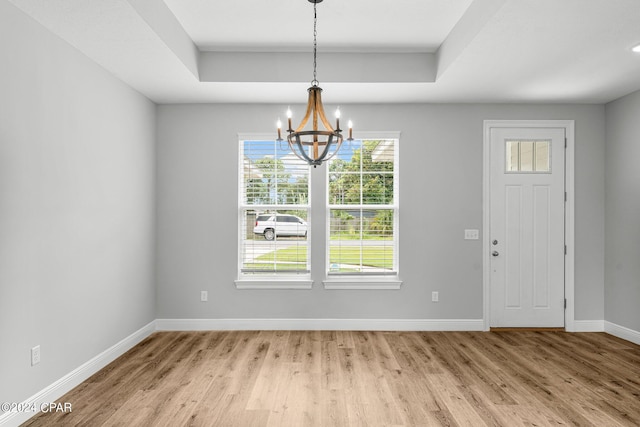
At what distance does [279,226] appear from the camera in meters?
4.60

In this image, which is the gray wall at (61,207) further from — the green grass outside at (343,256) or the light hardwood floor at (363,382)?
the green grass outside at (343,256)

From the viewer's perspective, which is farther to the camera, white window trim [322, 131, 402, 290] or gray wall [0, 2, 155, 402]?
white window trim [322, 131, 402, 290]

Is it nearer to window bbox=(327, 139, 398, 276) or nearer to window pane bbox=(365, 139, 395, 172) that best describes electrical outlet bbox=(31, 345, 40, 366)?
window bbox=(327, 139, 398, 276)

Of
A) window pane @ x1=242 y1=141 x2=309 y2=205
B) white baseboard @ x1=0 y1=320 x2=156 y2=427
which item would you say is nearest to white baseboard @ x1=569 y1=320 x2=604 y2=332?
window pane @ x1=242 y1=141 x2=309 y2=205

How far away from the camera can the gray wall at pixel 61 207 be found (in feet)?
7.88

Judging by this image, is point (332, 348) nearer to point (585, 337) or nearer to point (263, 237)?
point (263, 237)

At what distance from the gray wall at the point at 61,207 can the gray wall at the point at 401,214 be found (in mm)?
535

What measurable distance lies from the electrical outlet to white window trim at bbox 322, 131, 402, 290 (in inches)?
109

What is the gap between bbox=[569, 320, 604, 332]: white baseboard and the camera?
4.51 meters

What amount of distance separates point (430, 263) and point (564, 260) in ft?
5.26

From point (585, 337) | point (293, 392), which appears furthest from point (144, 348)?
point (585, 337)

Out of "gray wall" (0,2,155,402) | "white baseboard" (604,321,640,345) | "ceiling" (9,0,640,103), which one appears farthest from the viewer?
"white baseboard" (604,321,640,345)

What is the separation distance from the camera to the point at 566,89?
13.1 ft

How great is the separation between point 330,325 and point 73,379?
8.44 feet
